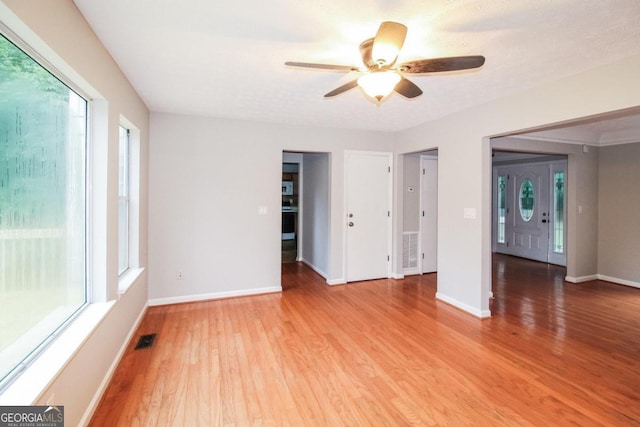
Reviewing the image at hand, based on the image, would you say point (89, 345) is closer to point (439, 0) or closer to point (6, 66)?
point (6, 66)

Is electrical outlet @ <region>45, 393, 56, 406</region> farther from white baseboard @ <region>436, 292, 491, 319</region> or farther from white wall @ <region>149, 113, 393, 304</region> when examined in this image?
white baseboard @ <region>436, 292, 491, 319</region>

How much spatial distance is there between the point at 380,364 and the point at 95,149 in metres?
2.71

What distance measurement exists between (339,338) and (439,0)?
2718 mm

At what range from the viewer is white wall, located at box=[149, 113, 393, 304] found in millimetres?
3746

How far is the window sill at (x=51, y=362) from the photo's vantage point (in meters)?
1.25

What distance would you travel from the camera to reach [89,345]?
1.85 meters

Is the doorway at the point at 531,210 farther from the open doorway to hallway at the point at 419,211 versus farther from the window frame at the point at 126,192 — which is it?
the window frame at the point at 126,192

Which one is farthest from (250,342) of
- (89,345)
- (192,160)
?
(192,160)

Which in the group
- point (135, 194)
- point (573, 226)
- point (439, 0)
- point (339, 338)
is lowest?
point (339, 338)

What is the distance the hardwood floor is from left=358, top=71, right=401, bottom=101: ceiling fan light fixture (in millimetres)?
2070

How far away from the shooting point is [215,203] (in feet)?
13.0

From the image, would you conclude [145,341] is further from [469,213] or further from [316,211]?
[469,213]

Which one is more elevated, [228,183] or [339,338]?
[228,183]

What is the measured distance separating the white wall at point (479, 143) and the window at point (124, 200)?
369 centimetres
